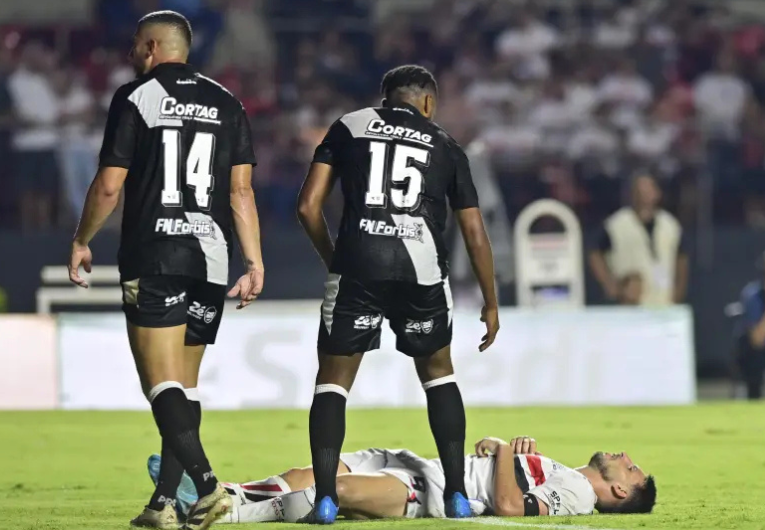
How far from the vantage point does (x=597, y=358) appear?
48.6 feet

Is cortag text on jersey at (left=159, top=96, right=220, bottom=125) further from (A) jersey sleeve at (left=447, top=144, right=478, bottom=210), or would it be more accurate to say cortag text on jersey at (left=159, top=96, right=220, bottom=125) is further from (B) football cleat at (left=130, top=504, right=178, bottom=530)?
(B) football cleat at (left=130, top=504, right=178, bottom=530)

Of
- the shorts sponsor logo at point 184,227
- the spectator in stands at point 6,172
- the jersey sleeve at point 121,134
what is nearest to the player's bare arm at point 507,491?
the shorts sponsor logo at point 184,227

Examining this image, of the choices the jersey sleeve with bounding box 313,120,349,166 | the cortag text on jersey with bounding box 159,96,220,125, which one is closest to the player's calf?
the jersey sleeve with bounding box 313,120,349,166

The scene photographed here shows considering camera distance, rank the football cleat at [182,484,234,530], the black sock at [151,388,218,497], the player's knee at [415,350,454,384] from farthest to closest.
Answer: the player's knee at [415,350,454,384] → the black sock at [151,388,218,497] → the football cleat at [182,484,234,530]

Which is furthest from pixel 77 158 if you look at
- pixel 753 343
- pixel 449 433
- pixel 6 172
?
pixel 449 433

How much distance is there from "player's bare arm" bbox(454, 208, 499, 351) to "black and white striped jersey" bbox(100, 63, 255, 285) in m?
1.10

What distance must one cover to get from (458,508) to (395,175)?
1.48m

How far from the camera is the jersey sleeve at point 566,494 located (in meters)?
6.93

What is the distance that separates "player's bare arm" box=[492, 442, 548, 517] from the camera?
689 cm

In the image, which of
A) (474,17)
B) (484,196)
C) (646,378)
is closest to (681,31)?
(474,17)

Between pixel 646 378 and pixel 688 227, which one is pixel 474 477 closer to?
pixel 646 378

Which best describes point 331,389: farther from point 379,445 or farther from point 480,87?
point 480,87

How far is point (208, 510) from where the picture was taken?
238 inches

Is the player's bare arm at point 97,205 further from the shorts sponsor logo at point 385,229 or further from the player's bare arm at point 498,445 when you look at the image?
the player's bare arm at point 498,445
